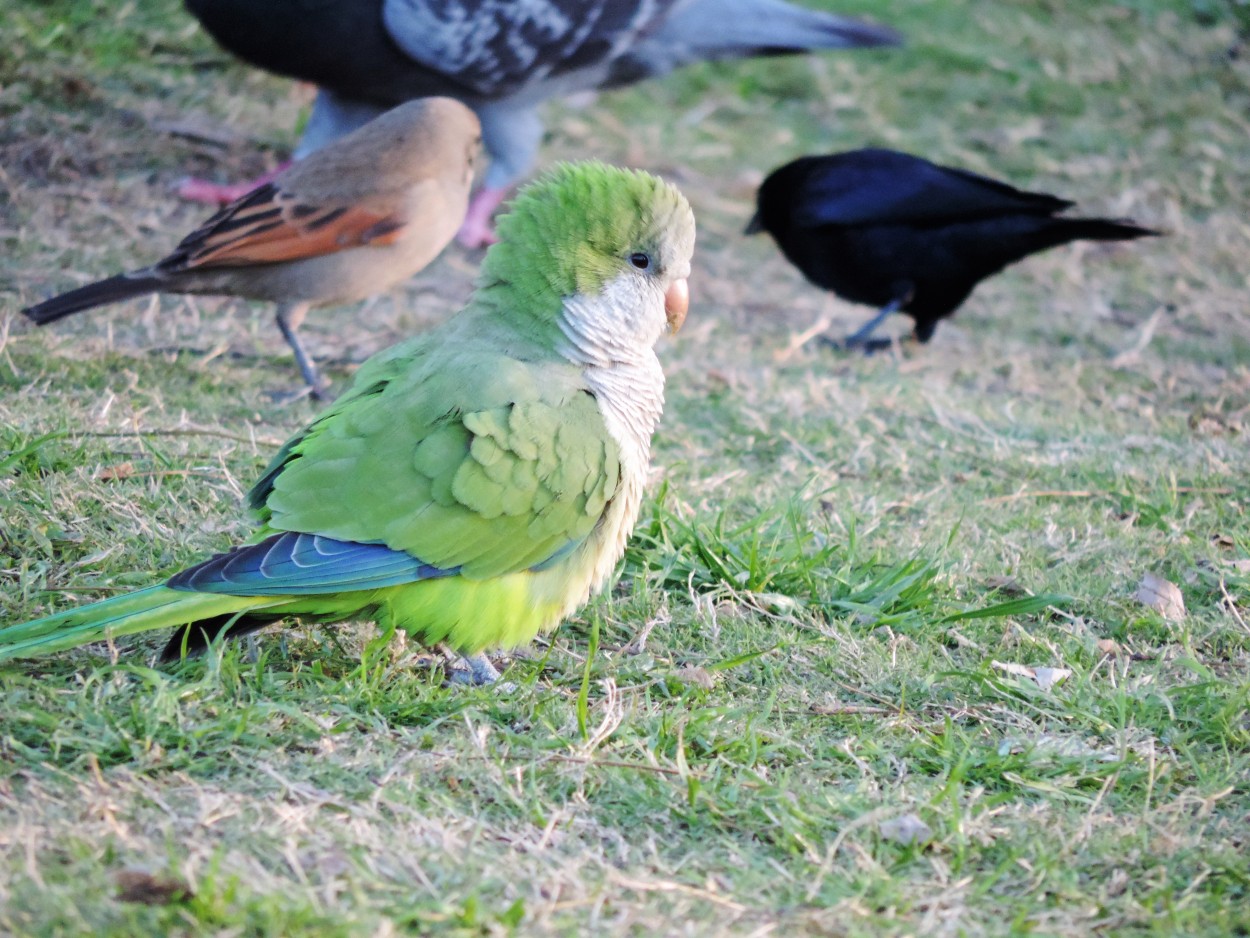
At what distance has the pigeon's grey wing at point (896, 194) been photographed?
583 centimetres

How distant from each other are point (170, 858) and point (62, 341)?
2.91 meters

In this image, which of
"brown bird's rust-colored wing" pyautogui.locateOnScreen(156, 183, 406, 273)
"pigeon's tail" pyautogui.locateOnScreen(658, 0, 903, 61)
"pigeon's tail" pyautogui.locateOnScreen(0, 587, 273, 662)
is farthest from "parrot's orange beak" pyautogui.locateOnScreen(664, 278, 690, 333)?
"pigeon's tail" pyautogui.locateOnScreen(658, 0, 903, 61)

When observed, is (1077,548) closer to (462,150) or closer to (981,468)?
(981,468)

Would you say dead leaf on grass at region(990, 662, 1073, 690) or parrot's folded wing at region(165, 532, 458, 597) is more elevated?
parrot's folded wing at region(165, 532, 458, 597)

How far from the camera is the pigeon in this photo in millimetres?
5820

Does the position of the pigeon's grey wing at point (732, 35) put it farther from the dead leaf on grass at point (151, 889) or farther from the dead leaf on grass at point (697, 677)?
the dead leaf on grass at point (151, 889)

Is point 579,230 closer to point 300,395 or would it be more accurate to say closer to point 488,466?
point 488,466

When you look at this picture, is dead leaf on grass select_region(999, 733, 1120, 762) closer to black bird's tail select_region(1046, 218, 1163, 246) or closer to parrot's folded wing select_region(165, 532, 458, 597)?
parrot's folded wing select_region(165, 532, 458, 597)

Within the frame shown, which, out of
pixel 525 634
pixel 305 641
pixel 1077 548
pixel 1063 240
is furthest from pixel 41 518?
pixel 1063 240

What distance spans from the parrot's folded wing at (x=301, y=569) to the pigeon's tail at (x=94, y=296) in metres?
2.06

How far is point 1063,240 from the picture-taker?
5.81 metres

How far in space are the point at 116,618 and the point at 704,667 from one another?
1251 mm

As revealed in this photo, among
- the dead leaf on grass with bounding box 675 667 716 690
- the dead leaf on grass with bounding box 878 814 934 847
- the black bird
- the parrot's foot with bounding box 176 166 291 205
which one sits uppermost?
the parrot's foot with bounding box 176 166 291 205

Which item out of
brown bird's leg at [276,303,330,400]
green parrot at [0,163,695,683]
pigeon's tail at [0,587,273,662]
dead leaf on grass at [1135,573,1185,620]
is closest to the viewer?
pigeon's tail at [0,587,273,662]
